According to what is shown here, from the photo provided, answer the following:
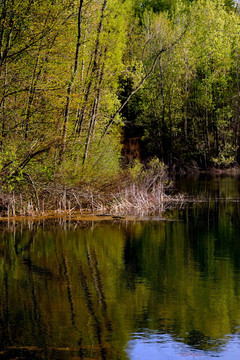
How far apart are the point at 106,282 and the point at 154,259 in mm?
2580

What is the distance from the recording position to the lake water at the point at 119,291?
7754 mm

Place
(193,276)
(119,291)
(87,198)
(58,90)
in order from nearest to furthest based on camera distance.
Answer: (119,291) → (193,276) → (58,90) → (87,198)

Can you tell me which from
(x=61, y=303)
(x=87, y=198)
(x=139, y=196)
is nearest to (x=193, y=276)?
(x=61, y=303)

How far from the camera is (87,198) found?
19812mm

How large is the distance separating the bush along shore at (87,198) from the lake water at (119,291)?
108 cm

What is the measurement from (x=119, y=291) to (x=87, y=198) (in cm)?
940

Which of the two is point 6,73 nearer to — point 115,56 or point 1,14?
point 1,14

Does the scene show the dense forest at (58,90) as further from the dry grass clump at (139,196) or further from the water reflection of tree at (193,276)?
the water reflection of tree at (193,276)

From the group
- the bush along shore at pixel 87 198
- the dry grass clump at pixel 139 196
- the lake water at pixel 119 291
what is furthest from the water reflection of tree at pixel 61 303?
the dry grass clump at pixel 139 196

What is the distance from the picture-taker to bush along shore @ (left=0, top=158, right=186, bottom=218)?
1842 cm

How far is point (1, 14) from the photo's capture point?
16719 mm

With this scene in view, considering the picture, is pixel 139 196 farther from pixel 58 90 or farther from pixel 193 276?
pixel 193 276

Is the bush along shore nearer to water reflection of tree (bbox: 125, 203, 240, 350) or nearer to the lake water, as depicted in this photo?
the lake water

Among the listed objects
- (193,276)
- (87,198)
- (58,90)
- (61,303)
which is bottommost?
(61,303)
